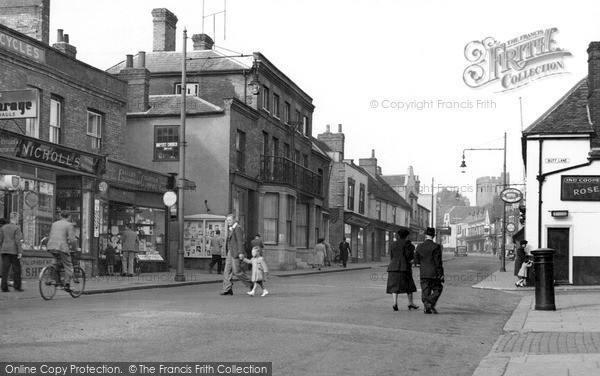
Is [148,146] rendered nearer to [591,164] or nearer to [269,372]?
[591,164]

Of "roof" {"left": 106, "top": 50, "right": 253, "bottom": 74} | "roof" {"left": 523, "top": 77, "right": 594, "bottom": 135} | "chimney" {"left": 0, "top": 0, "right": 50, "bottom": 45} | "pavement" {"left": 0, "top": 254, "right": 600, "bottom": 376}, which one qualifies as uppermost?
"roof" {"left": 106, "top": 50, "right": 253, "bottom": 74}

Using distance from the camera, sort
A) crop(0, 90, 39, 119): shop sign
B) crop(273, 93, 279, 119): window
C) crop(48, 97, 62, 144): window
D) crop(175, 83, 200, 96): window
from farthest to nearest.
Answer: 1. crop(273, 93, 279, 119): window
2. crop(175, 83, 200, 96): window
3. crop(48, 97, 62, 144): window
4. crop(0, 90, 39, 119): shop sign

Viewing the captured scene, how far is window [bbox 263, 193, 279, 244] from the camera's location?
39219 millimetres

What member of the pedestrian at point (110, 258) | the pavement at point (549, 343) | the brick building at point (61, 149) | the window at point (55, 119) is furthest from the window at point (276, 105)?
the pavement at point (549, 343)

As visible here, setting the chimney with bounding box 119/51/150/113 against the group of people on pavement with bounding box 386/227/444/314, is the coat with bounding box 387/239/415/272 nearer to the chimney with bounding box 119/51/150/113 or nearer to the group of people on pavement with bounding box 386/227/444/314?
the group of people on pavement with bounding box 386/227/444/314

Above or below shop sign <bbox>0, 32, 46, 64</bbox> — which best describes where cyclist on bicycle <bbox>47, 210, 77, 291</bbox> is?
below

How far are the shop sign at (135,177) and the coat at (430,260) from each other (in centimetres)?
1502

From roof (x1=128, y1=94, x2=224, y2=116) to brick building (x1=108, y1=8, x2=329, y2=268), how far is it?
0.14 feet

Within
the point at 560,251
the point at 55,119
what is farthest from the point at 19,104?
the point at 560,251

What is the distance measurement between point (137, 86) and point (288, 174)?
1025cm

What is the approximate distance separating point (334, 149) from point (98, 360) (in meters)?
54.0

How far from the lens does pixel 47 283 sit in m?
15.4

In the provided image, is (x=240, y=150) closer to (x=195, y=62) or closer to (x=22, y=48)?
(x=195, y=62)

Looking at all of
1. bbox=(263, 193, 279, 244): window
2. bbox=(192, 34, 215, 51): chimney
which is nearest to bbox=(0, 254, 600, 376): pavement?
bbox=(263, 193, 279, 244): window
